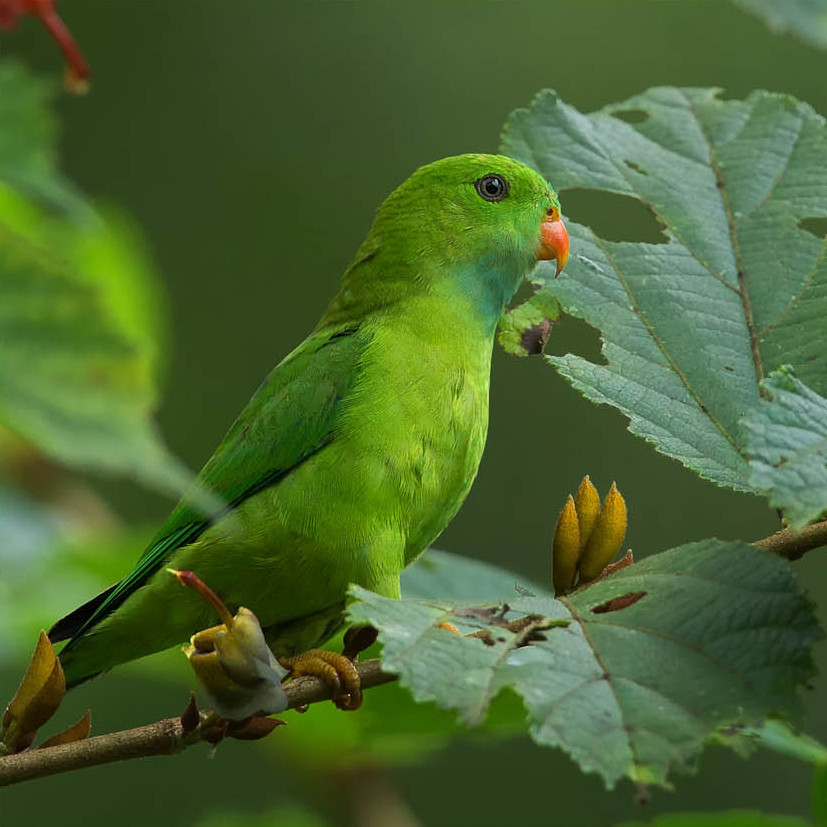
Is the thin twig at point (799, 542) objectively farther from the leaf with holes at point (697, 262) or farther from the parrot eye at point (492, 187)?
the parrot eye at point (492, 187)

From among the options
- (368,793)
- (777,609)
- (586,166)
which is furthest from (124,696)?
(777,609)

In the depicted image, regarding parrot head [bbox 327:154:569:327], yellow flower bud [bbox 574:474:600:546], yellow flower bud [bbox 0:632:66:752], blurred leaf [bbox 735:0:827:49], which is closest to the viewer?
yellow flower bud [bbox 0:632:66:752]

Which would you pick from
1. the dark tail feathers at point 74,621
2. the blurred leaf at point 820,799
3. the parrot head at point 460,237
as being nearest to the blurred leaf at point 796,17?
the parrot head at point 460,237

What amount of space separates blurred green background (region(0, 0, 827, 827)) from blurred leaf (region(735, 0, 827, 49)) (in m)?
5.29

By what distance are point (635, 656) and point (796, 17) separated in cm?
109

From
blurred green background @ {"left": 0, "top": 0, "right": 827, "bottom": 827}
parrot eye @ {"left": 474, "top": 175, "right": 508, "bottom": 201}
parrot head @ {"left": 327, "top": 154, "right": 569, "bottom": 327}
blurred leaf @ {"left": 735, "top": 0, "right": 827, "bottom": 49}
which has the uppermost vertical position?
blurred leaf @ {"left": 735, "top": 0, "right": 827, "bottom": 49}

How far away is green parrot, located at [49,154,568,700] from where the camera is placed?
227 centimetres

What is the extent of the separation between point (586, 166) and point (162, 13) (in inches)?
348

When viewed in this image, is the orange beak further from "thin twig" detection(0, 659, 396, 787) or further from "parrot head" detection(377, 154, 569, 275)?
"thin twig" detection(0, 659, 396, 787)

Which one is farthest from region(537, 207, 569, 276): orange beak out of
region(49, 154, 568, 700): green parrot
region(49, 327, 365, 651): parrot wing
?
region(49, 327, 365, 651): parrot wing

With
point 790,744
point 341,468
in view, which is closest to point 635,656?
point 790,744

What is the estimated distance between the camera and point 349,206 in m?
9.66

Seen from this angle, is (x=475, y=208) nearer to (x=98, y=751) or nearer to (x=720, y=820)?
(x=720, y=820)

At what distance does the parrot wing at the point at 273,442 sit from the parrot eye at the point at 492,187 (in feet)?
1.58
